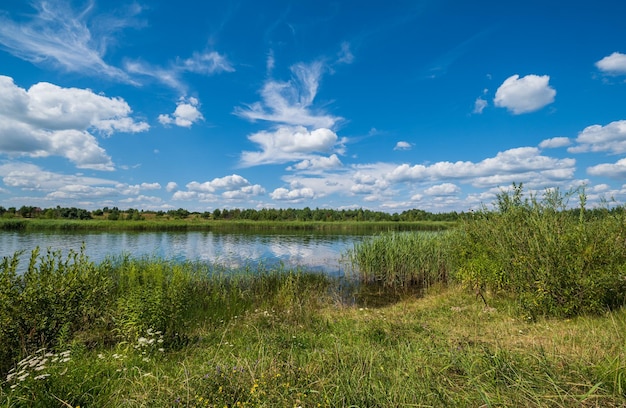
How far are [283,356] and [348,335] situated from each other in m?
2.44

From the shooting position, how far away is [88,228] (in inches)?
1991

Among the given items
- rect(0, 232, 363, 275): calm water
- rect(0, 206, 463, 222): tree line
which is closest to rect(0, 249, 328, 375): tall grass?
rect(0, 232, 363, 275): calm water

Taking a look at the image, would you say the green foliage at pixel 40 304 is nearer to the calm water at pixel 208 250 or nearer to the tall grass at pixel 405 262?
the calm water at pixel 208 250

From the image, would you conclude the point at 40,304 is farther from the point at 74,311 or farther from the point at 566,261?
the point at 566,261

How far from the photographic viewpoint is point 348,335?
6496 mm

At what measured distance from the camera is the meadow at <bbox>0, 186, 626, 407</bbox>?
3.09 metres

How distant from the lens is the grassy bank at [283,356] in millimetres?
3002

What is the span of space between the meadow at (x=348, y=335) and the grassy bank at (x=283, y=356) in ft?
0.08

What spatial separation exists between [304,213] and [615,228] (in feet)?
321

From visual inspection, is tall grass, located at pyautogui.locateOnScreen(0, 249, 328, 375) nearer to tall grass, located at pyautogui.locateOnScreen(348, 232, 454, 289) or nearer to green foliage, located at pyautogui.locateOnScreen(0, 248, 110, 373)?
green foliage, located at pyautogui.locateOnScreen(0, 248, 110, 373)

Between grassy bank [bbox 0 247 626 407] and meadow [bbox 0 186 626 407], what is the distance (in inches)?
0.9

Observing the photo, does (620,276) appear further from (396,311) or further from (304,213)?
(304,213)

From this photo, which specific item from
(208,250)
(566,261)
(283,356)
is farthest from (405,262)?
(208,250)

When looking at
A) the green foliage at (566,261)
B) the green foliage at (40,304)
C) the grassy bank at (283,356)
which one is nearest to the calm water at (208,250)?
the grassy bank at (283,356)
